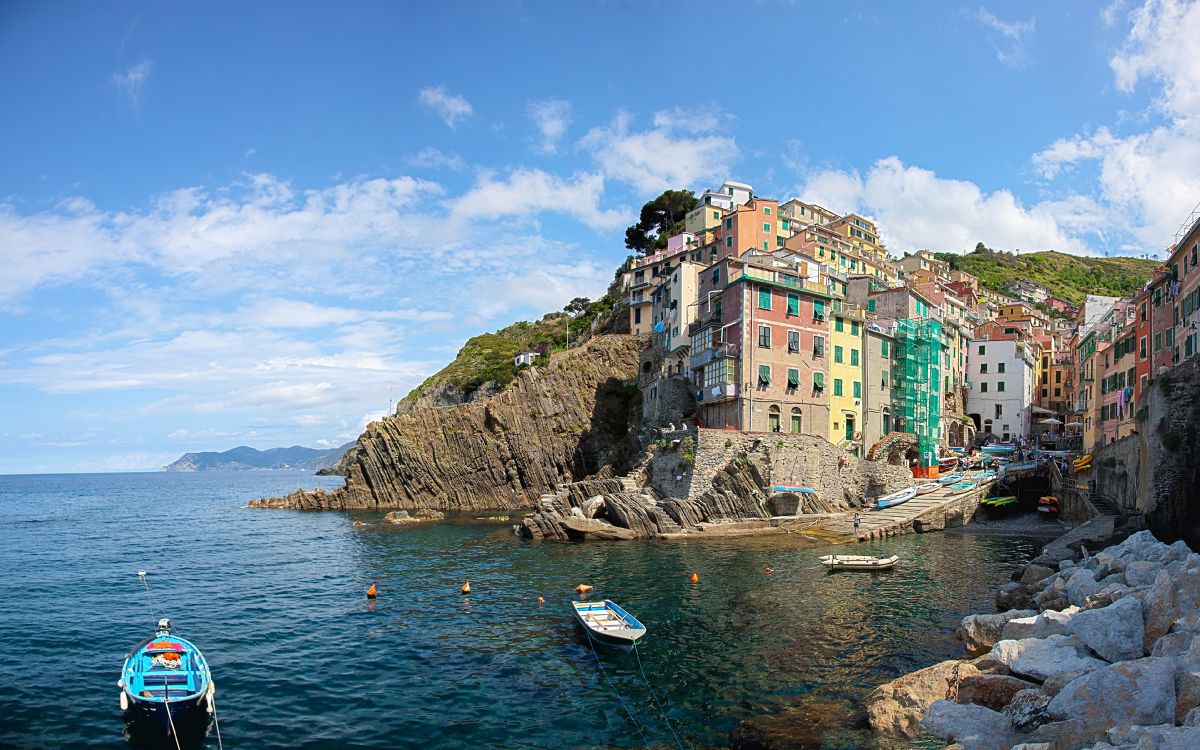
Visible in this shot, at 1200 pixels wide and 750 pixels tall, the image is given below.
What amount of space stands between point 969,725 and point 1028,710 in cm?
130

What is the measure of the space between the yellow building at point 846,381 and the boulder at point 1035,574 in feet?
102

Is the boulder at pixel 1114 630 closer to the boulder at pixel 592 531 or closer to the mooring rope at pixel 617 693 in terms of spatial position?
the mooring rope at pixel 617 693

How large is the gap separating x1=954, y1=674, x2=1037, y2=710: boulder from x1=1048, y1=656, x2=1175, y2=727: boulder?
1936mm

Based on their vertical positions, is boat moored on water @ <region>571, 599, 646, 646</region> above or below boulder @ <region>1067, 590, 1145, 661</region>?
below

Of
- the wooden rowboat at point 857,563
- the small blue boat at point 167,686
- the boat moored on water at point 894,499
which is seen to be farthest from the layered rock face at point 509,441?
the small blue boat at point 167,686

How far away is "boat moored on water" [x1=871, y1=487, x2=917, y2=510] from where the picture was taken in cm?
6022

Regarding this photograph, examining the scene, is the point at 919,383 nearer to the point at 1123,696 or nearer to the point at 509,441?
the point at 509,441

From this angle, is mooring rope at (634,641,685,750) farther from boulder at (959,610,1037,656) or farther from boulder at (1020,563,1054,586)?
boulder at (1020,563,1054,586)

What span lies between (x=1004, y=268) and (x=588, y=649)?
19285 centimetres

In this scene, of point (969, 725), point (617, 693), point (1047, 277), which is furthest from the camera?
point (1047, 277)

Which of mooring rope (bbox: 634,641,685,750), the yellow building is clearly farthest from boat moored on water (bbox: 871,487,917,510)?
mooring rope (bbox: 634,641,685,750)

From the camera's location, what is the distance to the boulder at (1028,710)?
15695 mm

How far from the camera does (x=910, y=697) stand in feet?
60.6

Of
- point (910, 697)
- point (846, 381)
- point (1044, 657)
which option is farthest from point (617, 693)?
point (846, 381)
